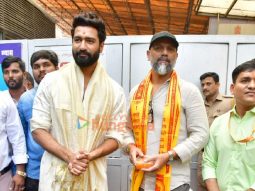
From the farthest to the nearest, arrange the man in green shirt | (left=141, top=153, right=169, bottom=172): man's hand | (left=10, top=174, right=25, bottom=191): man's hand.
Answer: (left=10, top=174, right=25, bottom=191): man's hand, (left=141, top=153, right=169, bottom=172): man's hand, the man in green shirt

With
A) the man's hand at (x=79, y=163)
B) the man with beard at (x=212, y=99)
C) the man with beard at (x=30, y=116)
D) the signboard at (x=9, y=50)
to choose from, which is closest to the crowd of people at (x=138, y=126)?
the man's hand at (x=79, y=163)

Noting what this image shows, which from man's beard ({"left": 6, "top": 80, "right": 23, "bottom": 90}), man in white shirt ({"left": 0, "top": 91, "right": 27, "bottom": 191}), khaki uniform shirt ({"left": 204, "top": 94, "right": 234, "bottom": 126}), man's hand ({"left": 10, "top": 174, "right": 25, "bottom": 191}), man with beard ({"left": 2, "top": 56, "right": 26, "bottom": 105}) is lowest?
man's hand ({"left": 10, "top": 174, "right": 25, "bottom": 191})

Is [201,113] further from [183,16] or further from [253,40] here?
[183,16]

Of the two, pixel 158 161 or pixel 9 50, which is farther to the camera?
pixel 9 50

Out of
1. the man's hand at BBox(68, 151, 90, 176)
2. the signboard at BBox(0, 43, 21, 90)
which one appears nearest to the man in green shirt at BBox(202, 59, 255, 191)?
the man's hand at BBox(68, 151, 90, 176)

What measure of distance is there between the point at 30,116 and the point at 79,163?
3.25ft

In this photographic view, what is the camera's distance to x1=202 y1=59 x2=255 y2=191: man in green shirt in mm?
1876

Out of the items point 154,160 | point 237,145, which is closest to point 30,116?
point 154,160

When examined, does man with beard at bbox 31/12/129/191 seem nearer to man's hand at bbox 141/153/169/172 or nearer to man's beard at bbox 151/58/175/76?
man's hand at bbox 141/153/169/172

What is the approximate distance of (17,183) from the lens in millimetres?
2484

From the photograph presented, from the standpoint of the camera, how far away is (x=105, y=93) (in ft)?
6.45

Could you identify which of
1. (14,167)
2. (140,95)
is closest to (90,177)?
(140,95)

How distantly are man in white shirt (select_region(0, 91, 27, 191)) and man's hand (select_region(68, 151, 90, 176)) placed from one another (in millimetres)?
871

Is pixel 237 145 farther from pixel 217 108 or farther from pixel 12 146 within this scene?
pixel 217 108
